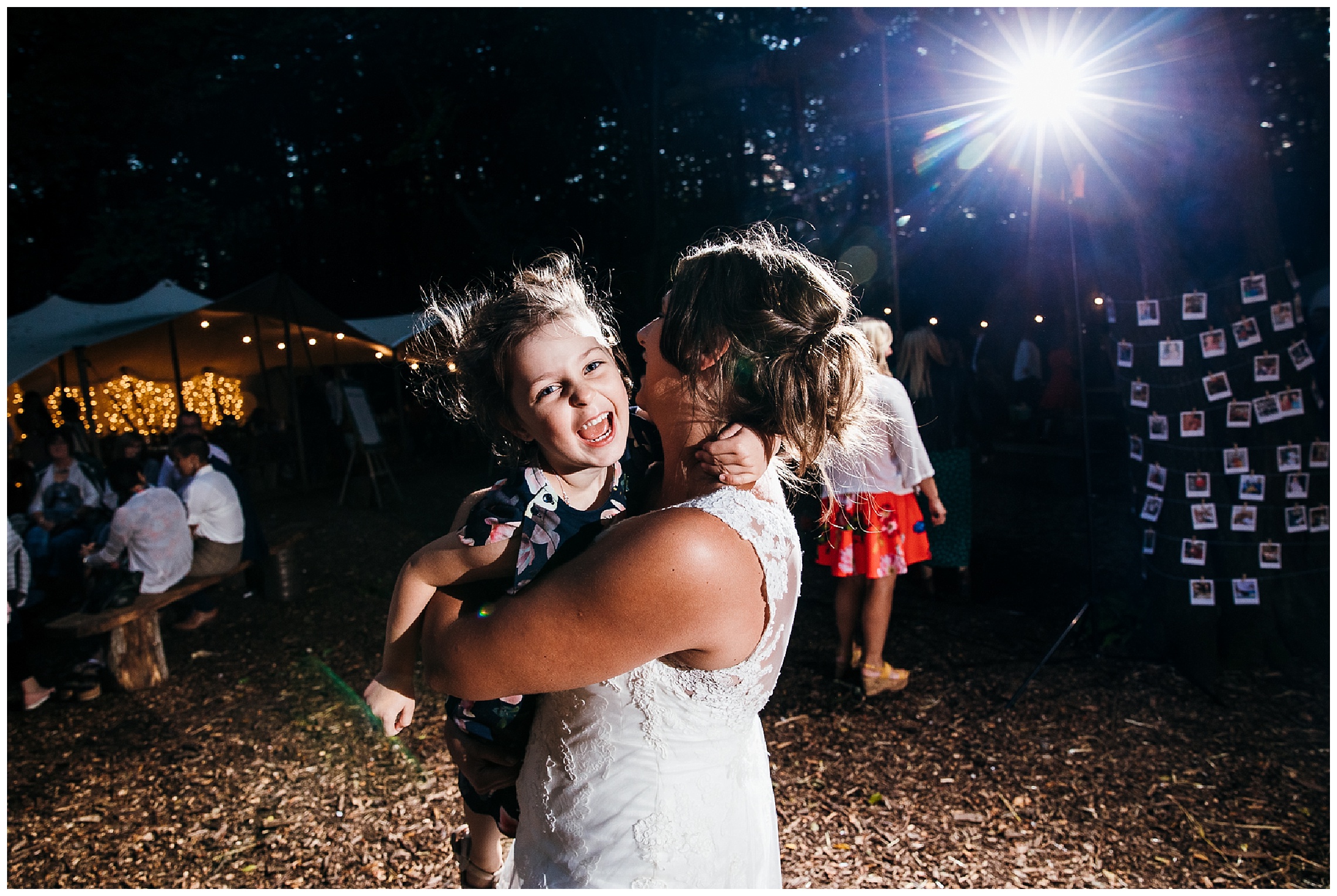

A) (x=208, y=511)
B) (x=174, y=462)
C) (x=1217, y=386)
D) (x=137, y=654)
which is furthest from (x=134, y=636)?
(x=1217, y=386)

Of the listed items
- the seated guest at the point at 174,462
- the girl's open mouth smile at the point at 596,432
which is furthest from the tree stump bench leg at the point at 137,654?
the girl's open mouth smile at the point at 596,432

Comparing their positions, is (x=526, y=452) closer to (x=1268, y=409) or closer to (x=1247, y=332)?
(x=1247, y=332)

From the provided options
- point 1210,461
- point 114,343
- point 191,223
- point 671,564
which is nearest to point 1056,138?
point 1210,461

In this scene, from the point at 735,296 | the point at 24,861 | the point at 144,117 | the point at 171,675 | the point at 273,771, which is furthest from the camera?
the point at 144,117

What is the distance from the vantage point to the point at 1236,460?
4.54 metres

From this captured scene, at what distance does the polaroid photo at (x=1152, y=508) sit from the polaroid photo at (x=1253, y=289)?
1.23 m

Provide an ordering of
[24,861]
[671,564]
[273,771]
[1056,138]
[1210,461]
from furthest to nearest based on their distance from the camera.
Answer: [1056,138]
[1210,461]
[273,771]
[24,861]
[671,564]

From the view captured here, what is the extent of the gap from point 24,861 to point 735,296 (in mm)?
4125

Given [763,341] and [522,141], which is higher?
[522,141]

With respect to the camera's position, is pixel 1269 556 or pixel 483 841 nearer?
pixel 483 841

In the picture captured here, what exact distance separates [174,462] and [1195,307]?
23.8ft

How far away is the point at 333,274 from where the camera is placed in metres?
20.6

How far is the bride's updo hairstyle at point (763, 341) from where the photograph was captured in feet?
4.08

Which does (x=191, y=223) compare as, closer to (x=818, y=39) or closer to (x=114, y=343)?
(x=114, y=343)
